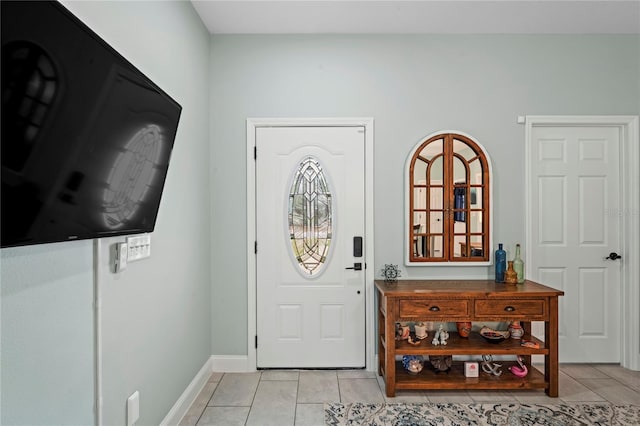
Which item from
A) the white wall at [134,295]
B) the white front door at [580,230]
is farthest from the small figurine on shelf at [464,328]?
the white wall at [134,295]

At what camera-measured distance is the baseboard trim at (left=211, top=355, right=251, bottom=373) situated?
126 inches

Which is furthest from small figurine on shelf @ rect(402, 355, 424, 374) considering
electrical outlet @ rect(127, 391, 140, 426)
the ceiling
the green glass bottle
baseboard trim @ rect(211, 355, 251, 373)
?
the ceiling

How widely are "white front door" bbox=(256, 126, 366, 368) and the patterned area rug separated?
0.68 meters

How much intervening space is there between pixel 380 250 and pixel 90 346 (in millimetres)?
2183

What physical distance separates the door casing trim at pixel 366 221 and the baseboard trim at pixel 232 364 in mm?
24

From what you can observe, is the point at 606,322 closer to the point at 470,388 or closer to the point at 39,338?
the point at 470,388

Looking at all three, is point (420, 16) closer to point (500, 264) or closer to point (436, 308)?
point (500, 264)

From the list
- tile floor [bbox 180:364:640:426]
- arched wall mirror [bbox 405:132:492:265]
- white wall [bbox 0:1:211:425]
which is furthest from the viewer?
arched wall mirror [bbox 405:132:492:265]

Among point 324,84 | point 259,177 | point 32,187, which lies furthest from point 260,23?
point 32,187

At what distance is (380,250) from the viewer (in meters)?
3.21

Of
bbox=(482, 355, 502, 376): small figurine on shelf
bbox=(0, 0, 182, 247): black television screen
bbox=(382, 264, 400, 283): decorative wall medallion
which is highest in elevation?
bbox=(0, 0, 182, 247): black television screen

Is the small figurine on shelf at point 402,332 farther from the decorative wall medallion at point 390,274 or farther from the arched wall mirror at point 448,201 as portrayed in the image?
the arched wall mirror at point 448,201

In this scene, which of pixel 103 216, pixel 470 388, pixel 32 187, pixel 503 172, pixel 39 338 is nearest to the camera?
pixel 32 187

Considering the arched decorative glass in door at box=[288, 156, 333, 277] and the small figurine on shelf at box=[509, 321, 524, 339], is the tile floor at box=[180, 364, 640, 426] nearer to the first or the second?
the small figurine on shelf at box=[509, 321, 524, 339]
